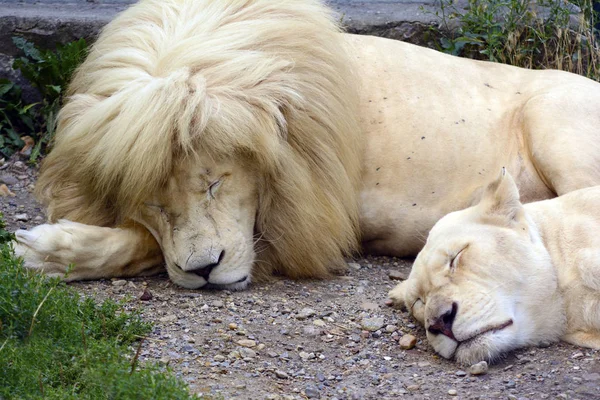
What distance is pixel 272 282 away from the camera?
4773 mm

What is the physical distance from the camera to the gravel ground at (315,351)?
3.60 meters

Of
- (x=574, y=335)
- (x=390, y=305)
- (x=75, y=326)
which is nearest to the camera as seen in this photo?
(x=75, y=326)

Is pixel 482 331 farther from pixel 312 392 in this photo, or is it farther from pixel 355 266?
pixel 355 266

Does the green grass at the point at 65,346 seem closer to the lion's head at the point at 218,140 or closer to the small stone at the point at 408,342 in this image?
the lion's head at the point at 218,140

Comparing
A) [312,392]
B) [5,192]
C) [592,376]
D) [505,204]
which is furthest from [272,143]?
[5,192]

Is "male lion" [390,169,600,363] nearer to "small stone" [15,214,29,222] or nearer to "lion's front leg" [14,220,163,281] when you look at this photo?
"lion's front leg" [14,220,163,281]

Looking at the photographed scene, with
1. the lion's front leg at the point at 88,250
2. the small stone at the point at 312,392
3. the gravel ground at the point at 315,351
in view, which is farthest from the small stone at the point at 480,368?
the lion's front leg at the point at 88,250

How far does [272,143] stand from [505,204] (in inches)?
42.2

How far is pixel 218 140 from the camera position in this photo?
14.2 feet

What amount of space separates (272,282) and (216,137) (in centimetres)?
83

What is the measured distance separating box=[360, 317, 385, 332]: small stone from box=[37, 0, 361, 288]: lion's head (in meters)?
0.54

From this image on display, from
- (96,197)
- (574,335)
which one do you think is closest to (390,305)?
(574,335)

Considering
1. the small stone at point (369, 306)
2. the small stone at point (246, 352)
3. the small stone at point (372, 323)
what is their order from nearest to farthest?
the small stone at point (246, 352), the small stone at point (372, 323), the small stone at point (369, 306)

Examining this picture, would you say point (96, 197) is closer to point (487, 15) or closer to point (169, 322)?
point (169, 322)
